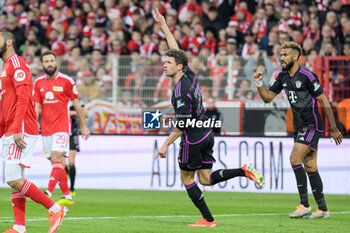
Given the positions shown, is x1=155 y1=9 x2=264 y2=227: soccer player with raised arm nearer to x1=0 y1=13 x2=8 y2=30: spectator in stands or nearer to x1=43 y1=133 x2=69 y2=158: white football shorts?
x1=43 y1=133 x2=69 y2=158: white football shorts

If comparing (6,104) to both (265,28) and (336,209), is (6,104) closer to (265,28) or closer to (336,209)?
(336,209)

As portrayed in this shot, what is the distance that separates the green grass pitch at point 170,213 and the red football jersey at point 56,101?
133cm

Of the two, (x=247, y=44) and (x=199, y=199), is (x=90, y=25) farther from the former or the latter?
(x=199, y=199)

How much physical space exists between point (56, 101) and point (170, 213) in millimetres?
2858

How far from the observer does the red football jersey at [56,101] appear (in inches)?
457

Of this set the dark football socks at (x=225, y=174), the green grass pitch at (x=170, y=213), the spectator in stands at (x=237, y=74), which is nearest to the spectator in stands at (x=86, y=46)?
the spectator in stands at (x=237, y=74)

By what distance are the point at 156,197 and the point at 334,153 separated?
3.98 meters

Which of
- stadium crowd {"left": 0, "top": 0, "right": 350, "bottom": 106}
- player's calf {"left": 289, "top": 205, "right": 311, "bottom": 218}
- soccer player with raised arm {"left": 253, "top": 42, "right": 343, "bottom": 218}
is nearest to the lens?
player's calf {"left": 289, "top": 205, "right": 311, "bottom": 218}

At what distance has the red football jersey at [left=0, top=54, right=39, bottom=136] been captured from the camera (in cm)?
Result: 741

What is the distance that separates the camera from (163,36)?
20.3m

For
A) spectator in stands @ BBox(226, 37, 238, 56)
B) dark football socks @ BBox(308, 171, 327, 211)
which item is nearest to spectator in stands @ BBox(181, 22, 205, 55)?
spectator in stands @ BBox(226, 37, 238, 56)

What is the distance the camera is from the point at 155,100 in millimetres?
16688

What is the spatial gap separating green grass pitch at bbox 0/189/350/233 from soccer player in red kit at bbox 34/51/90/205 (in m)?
0.90

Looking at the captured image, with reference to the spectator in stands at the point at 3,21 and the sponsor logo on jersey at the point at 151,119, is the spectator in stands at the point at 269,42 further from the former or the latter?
the spectator in stands at the point at 3,21
